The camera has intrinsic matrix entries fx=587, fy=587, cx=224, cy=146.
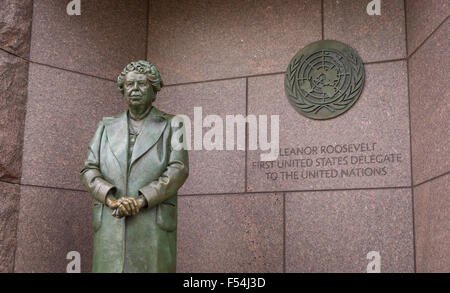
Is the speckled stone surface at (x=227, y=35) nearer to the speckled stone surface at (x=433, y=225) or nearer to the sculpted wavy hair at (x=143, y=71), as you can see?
the sculpted wavy hair at (x=143, y=71)

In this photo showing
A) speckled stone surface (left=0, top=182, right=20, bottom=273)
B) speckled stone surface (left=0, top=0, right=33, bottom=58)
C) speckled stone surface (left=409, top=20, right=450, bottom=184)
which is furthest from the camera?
speckled stone surface (left=0, top=0, right=33, bottom=58)

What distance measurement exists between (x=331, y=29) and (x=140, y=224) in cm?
363

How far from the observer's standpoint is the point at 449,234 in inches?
221

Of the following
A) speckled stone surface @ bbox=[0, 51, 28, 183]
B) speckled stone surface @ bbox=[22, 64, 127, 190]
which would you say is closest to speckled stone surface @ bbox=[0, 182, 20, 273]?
speckled stone surface @ bbox=[0, 51, 28, 183]

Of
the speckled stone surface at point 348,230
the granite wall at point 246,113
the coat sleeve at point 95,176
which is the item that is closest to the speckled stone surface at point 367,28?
the granite wall at point 246,113

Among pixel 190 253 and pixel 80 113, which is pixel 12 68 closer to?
pixel 80 113

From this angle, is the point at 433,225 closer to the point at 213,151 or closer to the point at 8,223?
the point at 213,151

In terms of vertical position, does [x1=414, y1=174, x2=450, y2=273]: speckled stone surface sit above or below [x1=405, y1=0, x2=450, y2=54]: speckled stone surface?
below

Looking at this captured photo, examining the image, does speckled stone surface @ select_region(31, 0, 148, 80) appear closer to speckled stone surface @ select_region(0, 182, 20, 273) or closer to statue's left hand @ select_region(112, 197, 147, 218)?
speckled stone surface @ select_region(0, 182, 20, 273)

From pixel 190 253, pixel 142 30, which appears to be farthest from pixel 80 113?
pixel 190 253

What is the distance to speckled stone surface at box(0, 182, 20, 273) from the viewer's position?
6.33 meters

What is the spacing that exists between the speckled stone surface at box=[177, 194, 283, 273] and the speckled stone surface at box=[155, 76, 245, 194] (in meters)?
0.17

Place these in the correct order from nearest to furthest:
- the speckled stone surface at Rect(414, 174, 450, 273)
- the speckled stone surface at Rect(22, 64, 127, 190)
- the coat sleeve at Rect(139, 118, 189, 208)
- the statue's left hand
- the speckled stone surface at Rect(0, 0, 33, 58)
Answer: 1. the statue's left hand
2. the coat sleeve at Rect(139, 118, 189, 208)
3. the speckled stone surface at Rect(414, 174, 450, 273)
4. the speckled stone surface at Rect(0, 0, 33, 58)
5. the speckled stone surface at Rect(22, 64, 127, 190)

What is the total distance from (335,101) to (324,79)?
322 mm
